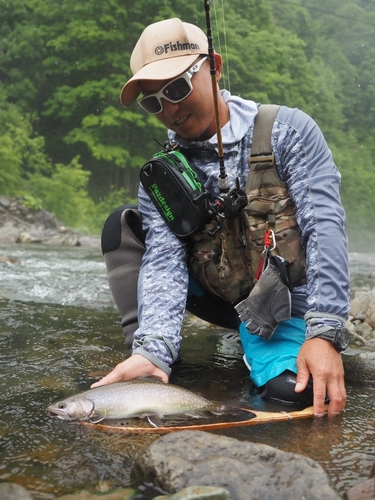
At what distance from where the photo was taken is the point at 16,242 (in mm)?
17094

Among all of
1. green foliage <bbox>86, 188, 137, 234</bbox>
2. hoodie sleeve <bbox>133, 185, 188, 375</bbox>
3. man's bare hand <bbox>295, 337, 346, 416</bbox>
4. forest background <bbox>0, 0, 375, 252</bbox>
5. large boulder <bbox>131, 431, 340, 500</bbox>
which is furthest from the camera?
green foliage <bbox>86, 188, 137, 234</bbox>

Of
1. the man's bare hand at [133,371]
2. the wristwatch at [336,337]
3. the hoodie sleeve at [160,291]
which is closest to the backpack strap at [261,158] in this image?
the hoodie sleeve at [160,291]

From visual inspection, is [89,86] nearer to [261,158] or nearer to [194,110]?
[194,110]

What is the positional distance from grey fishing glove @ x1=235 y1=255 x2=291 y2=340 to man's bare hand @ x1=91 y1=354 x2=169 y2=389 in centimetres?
55

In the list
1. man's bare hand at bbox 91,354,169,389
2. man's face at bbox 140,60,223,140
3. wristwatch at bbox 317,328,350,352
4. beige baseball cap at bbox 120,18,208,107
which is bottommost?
man's bare hand at bbox 91,354,169,389

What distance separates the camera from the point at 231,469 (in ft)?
5.99

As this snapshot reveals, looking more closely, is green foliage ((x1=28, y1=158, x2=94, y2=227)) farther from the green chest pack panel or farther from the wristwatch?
the wristwatch

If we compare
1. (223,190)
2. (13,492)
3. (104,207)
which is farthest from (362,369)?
(104,207)

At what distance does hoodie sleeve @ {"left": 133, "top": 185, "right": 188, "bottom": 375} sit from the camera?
295 cm

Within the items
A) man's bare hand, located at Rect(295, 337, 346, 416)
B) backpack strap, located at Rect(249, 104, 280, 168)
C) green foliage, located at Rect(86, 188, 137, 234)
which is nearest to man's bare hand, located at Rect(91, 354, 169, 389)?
man's bare hand, located at Rect(295, 337, 346, 416)

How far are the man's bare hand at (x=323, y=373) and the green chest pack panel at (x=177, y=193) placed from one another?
943mm

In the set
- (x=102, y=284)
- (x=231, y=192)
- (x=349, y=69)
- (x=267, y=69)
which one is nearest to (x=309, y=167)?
(x=231, y=192)

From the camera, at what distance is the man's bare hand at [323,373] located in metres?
2.60

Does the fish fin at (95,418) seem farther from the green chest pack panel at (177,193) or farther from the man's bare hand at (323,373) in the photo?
the green chest pack panel at (177,193)
